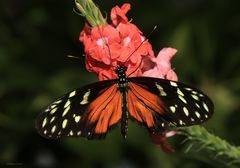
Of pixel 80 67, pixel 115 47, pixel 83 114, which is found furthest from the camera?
pixel 80 67

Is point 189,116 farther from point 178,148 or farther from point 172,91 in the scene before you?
point 178,148

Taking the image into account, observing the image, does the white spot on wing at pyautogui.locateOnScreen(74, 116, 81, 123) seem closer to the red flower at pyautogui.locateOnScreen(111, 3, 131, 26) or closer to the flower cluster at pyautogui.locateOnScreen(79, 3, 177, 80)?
the flower cluster at pyautogui.locateOnScreen(79, 3, 177, 80)

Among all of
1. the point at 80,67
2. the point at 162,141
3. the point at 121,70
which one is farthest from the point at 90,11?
the point at 80,67

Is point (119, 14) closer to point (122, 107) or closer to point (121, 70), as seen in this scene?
point (121, 70)

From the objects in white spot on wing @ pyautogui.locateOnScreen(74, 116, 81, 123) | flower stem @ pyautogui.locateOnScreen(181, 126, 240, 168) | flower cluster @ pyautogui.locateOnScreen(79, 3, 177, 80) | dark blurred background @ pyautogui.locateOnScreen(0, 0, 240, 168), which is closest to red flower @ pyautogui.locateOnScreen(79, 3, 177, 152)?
flower cluster @ pyautogui.locateOnScreen(79, 3, 177, 80)

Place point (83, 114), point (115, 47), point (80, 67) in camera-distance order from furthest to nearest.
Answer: point (80, 67)
point (83, 114)
point (115, 47)

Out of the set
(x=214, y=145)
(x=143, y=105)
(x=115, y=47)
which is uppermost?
(x=115, y=47)

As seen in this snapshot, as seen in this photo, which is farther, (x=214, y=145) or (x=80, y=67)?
(x=80, y=67)
